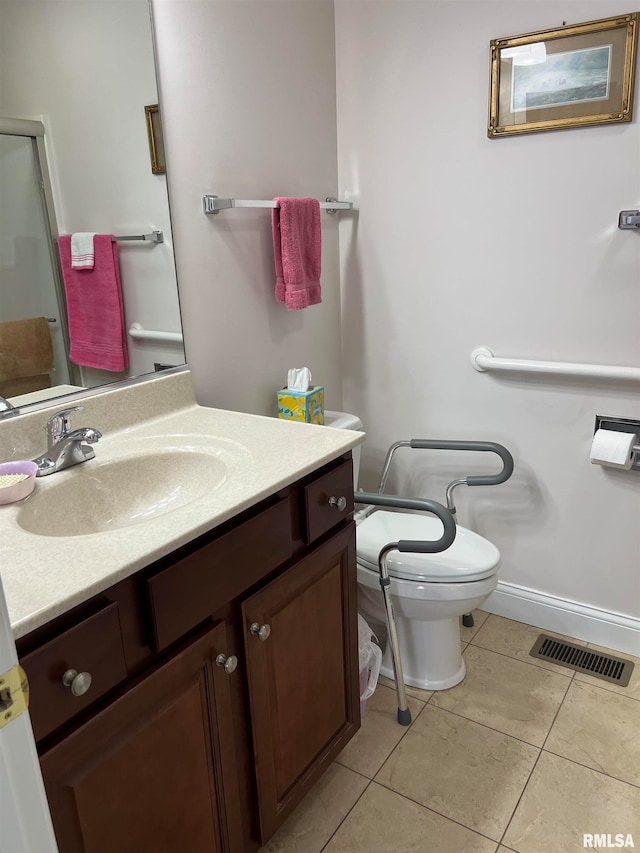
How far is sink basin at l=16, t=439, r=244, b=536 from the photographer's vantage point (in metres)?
1.17

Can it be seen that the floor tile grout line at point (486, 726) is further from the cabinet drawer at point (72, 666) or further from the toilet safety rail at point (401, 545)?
the cabinet drawer at point (72, 666)

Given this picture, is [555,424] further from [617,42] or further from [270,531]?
[270,531]

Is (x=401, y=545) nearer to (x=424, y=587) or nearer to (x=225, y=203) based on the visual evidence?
(x=424, y=587)

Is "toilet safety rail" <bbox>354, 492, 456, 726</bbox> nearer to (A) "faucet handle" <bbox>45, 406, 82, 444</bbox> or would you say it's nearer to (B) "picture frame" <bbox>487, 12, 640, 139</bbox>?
(A) "faucet handle" <bbox>45, 406, 82, 444</bbox>

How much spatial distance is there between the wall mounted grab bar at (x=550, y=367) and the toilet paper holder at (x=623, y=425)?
0.43ft

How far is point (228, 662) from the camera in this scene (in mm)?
1100

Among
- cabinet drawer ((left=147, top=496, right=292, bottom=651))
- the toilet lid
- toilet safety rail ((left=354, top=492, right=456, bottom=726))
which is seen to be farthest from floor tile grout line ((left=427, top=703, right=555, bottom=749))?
cabinet drawer ((left=147, top=496, right=292, bottom=651))

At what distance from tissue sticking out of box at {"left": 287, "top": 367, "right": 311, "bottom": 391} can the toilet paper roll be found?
833 millimetres

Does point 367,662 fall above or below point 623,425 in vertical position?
below

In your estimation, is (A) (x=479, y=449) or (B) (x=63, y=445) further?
(A) (x=479, y=449)

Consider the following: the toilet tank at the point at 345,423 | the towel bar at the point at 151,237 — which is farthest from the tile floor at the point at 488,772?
the towel bar at the point at 151,237

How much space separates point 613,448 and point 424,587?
25.6 inches

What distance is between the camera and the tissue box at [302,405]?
6.14 ft

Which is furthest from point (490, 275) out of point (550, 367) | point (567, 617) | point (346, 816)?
point (346, 816)
